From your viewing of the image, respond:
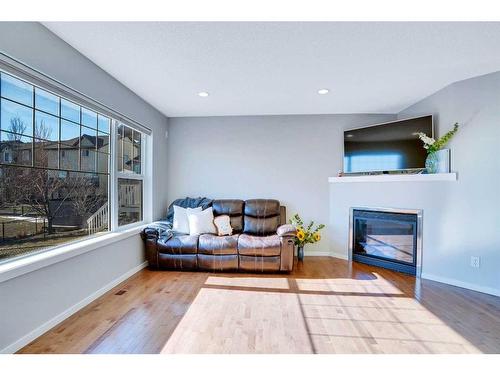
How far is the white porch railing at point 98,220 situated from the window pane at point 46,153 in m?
0.74

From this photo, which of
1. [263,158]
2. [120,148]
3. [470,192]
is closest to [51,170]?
[120,148]

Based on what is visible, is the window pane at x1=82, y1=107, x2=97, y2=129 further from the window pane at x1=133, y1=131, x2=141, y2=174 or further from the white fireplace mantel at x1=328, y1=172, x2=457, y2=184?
the white fireplace mantel at x1=328, y1=172, x2=457, y2=184

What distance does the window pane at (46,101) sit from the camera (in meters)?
2.02

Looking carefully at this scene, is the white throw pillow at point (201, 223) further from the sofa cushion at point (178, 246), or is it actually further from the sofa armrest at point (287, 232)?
the sofa armrest at point (287, 232)

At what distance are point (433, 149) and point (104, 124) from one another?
4.05 meters

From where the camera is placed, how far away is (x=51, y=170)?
2.17 metres

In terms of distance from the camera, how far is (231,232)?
3.76 m

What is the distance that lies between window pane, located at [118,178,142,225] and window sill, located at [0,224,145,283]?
0.39 m

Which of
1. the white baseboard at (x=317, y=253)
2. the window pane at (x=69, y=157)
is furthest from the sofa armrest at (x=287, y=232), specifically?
the window pane at (x=69, y=157)

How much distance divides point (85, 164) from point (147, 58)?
50.3 inches

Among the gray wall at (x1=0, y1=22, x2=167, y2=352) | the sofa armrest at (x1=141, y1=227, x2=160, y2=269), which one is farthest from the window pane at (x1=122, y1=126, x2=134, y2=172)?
the sofa armrest at (x1=141, y1=227, x2=160, y2=269)

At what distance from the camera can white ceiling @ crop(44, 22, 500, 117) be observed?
6.24ft
